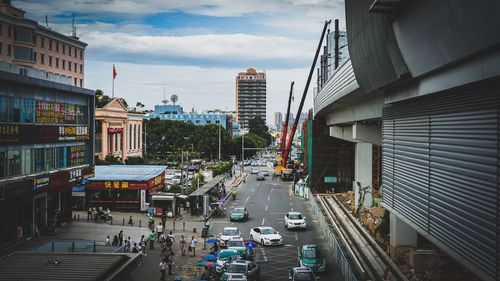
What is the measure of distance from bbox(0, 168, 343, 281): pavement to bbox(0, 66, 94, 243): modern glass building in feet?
5.12

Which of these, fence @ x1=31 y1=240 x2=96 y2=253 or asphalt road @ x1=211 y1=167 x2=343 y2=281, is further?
asphalt road @ x1=211 y1=167 x2=343 y2=281

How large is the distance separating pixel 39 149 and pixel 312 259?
56.3 ft

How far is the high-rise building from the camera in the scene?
6072cm

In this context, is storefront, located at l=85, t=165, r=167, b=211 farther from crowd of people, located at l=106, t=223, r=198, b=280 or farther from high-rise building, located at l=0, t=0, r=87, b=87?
high-rise building, located at l=0, t=0, r=87, b=87

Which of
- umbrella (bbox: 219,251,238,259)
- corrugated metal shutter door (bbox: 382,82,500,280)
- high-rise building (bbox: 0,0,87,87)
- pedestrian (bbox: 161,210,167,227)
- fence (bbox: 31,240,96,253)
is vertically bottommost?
pedestrian (bbox: 161,210,167,227)

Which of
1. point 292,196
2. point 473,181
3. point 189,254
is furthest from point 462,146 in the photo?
point 292,196

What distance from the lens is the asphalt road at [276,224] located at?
82.1ft

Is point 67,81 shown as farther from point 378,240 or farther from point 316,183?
point 316,183

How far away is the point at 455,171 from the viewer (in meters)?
10.7

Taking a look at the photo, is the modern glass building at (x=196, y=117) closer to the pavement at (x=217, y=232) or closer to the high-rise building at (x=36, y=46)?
the high-rise building at (x=36, y=46)

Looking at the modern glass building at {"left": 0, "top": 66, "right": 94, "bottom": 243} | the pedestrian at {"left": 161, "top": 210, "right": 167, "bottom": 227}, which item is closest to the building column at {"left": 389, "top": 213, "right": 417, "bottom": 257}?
the modern glass building at {"left": 0, "top": 66, "right": 94, "bottom": 243}

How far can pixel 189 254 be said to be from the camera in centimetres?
2858

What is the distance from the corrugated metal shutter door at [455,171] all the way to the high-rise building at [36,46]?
42.0 metres

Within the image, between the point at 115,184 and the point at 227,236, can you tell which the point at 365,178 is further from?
the point at 115,184
